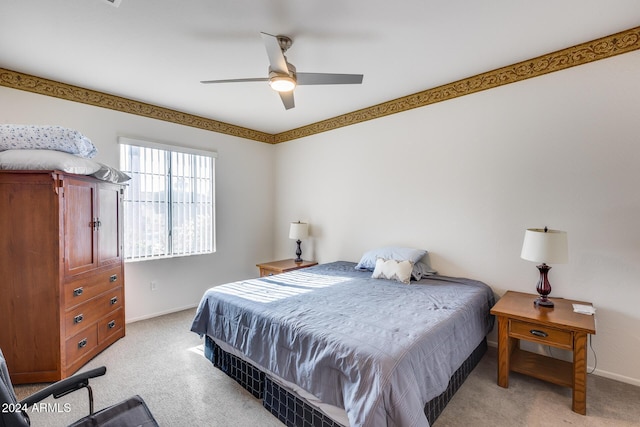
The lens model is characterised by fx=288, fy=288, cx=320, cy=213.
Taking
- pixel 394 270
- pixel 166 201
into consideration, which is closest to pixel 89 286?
pixel 166 201

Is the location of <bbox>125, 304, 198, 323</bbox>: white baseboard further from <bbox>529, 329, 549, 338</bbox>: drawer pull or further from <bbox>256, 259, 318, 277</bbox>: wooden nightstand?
<bbox>529, 329, 549, 338</bbox>: drawer pull

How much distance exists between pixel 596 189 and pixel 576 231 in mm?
371

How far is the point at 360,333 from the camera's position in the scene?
1684 mm

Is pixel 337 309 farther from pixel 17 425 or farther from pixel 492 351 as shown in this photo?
pixel 492 351

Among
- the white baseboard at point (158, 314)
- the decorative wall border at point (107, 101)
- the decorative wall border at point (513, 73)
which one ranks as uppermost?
the decorative wall border at point (513, 73)

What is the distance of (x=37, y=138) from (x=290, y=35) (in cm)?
216

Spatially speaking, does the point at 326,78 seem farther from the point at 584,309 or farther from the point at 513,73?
the point at 584,309

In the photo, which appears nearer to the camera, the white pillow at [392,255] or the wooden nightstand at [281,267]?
the white pillow at [392,255]

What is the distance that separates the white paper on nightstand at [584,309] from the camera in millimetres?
2148

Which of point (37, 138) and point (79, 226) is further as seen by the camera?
point (79, 226)

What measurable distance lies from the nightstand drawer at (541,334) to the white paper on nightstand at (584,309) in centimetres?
33

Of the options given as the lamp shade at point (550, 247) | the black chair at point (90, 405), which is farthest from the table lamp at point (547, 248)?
the black chair at point (90, 405)

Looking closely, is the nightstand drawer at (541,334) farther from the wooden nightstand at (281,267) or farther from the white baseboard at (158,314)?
the white baseboard at (158,314)

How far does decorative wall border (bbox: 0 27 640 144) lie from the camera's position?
2314mm
